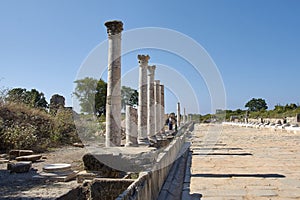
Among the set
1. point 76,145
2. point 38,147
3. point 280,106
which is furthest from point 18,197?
point 280,106

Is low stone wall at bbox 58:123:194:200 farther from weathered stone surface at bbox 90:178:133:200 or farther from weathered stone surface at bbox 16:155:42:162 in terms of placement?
weathered stone surface at bbox 16:155:42:162

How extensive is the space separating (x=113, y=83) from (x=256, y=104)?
97.2 m

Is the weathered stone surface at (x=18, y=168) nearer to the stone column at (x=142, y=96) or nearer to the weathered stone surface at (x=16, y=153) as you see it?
the weathered stone surface at (x=16, y=153)

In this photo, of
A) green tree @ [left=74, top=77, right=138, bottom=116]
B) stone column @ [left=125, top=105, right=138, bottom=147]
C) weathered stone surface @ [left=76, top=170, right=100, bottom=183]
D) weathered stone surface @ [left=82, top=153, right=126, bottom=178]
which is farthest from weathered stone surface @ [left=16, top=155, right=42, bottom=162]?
green tree @ [left=74, top=77, right=138, bottom=116]

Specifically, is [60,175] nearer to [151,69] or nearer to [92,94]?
[151,69]

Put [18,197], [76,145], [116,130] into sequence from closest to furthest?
[18,197]
[116,130]
[76,145]

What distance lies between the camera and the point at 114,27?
11180 mm

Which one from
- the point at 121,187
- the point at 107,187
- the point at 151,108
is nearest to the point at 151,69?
the point at 151,108

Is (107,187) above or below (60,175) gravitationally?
above

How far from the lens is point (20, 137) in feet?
52.5

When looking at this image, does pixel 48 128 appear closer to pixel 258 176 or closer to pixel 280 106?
pixel 258 176

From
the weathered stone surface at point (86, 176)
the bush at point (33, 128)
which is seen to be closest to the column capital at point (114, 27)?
the weathered stone surface at point (86, 176)

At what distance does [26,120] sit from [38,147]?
3.59 m

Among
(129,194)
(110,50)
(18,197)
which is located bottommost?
(18,197)
